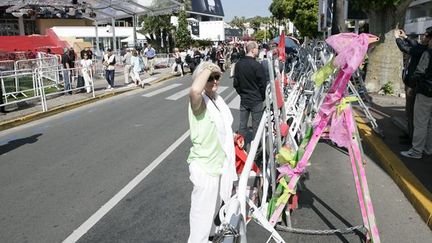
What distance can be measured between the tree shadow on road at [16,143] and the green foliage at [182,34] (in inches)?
2008

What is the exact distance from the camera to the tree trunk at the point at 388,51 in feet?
42.4

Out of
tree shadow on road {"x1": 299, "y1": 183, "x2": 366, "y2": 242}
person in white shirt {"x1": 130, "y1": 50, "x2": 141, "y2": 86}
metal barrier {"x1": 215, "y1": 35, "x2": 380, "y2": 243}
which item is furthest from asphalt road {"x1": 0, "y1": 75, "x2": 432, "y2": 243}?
person in white shirt {"x1": 130, "y1": 50, "x2": 141, "y2": 86}

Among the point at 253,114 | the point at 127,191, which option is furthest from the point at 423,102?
the point at 127,191

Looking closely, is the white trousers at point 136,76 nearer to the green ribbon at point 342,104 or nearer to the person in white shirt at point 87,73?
the person in white shirt at point 87,73

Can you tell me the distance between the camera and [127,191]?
5777 millimetres

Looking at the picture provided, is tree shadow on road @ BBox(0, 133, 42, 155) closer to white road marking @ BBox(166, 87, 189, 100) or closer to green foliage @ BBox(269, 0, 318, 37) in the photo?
white road marking @ BBox(166, 87, 189, 100)

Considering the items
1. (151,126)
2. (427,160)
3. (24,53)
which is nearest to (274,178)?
(427,160)

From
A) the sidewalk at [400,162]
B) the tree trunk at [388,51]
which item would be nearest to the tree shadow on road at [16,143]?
the sidewalk at [400,162]

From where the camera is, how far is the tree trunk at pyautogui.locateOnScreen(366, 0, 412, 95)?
12.9 meters

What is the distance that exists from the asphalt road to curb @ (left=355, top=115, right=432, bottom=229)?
0.10 meters

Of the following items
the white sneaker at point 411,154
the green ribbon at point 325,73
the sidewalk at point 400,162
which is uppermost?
the green ribbon at point 325,73

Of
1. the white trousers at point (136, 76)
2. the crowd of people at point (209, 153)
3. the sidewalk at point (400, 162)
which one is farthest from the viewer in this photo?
the white trousers at point (136, 76)

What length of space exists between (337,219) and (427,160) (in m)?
2.46

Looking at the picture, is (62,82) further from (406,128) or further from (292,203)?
(292,203)
